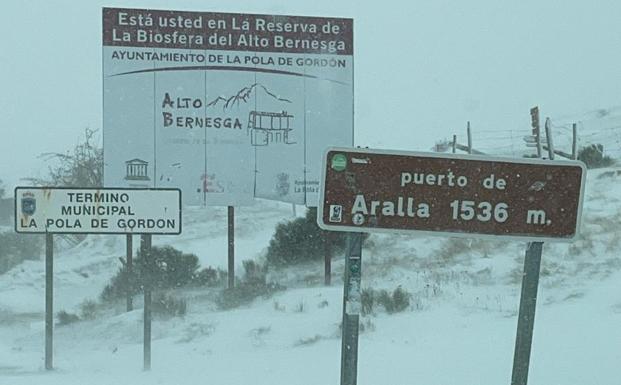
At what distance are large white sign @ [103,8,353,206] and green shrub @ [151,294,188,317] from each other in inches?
116

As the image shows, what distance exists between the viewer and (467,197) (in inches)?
210

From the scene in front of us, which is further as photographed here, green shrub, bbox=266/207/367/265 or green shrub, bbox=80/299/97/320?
green shrub, bbox=266/207/367/265

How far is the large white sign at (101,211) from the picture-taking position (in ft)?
39.5

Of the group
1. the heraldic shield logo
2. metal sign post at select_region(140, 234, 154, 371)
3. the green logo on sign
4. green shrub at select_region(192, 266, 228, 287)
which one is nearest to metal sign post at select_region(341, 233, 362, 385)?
the green logo on sign

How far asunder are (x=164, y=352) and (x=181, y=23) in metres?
7.54

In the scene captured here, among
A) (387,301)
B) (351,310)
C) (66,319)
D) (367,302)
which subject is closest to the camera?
(351,310)

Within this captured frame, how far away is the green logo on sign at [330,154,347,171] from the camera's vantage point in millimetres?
5227

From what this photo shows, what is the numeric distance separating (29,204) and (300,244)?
354 inches

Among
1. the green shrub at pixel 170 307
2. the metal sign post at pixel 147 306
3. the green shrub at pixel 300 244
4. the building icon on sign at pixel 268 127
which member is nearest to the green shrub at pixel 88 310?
the green shrub at pixel 170 307

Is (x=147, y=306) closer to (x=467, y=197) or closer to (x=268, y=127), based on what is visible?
(x=268, y=127)

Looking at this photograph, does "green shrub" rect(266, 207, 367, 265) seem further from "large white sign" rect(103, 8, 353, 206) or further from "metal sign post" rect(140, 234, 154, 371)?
"metal sign post" rect(140, 234, 154, 371)

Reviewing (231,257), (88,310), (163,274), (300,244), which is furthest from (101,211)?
(300,244)

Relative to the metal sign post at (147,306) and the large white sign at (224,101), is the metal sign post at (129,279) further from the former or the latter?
the metal sign post at (147,306)

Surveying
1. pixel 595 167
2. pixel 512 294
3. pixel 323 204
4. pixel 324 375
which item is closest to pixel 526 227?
pixel 323 204
